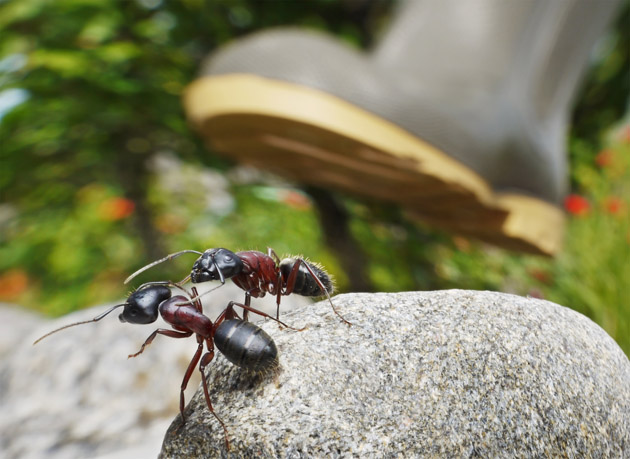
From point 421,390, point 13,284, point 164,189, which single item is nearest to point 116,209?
point 164,189

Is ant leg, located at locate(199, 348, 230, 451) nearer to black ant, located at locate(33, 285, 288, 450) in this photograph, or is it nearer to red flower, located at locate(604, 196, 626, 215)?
black ant, located at locate(33, 285, 288, 450)

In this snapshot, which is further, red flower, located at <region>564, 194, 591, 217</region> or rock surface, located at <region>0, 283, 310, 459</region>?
red flower, located at <region>564, 194, 591, 217</region>

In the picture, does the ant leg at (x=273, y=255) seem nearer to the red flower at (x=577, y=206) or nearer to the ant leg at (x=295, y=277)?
the ant leg at (x=295, y=277)

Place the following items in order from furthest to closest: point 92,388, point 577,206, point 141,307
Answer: point 577,206
point 92,388
point 141,307

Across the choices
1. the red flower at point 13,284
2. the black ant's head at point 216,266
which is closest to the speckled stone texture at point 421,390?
the black ant's head at point 216,266

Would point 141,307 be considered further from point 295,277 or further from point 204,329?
point 295,277

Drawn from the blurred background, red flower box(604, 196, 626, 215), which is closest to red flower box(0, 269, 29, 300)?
the blurred background

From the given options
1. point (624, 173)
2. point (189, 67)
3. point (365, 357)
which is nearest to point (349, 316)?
point (365, 357)

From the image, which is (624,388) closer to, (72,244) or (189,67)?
(189,67)
